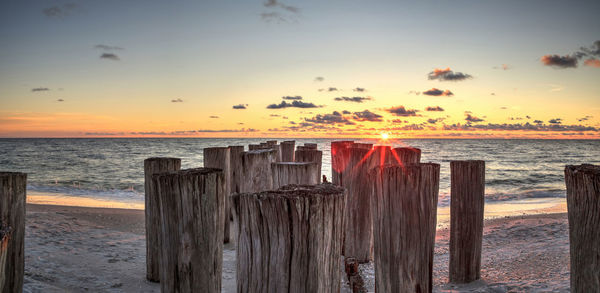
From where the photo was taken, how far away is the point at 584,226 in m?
2.06

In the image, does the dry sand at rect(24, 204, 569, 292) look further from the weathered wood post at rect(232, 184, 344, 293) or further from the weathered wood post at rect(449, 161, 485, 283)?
the weathered wood post at rect(232, 184, 344, 293)

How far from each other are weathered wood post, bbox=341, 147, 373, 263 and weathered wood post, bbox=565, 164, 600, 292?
259 centimetres

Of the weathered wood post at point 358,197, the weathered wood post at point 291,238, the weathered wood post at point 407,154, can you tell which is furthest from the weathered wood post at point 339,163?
the weathered wood post at point 291,238

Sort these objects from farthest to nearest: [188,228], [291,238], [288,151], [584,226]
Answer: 1. [288,151]
2. [188,228]
3. [584,226]
4. [291,238]

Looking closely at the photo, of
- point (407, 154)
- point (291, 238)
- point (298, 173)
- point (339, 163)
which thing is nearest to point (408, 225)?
point (298, 173)

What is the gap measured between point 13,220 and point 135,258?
3.17 metres

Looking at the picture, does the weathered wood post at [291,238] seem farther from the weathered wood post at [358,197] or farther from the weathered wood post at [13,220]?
the weathered wood post at [358,197]

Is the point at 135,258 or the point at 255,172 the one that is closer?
the point at 255,172

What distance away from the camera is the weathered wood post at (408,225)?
2787 mm

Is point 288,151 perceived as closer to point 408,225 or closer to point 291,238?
point 408,225

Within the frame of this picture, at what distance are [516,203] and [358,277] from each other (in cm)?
1353

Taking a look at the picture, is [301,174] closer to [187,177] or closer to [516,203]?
[187,177]

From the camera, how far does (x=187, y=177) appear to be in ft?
8.14

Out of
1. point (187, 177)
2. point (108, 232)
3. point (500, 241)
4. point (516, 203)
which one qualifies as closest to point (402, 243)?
point (187, 177)
